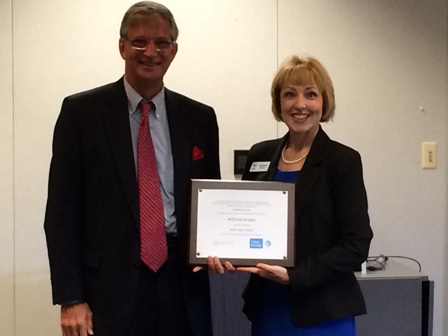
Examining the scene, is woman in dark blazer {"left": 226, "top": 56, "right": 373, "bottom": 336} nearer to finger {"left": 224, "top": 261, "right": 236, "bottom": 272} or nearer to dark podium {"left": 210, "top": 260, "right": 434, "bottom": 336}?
finger {"left": 224, "top": 261, "right": 236, "bottom": 272}

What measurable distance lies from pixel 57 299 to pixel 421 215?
6.61ft

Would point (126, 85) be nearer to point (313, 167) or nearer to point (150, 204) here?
point (150, 204)

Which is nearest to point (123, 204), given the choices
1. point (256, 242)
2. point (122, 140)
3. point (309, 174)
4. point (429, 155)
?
point (122, 140)

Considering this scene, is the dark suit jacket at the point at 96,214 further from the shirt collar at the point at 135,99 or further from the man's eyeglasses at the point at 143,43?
the man's eyeglasses at the point at 143,43

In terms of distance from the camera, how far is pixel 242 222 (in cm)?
166

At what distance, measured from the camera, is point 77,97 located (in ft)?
5.43

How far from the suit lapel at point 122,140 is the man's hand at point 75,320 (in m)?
0.30

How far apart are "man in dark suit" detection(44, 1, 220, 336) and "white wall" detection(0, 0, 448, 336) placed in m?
1.08

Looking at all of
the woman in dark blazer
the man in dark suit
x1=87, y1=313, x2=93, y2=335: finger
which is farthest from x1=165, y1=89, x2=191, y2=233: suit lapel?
x1=87, y1=313, x2=93, y2=335: finger

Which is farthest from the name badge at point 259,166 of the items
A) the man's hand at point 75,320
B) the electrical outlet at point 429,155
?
the electrical outlet at point 429,155

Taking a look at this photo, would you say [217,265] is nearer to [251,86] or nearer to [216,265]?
[216,265]

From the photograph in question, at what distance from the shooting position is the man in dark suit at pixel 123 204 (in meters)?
1.59

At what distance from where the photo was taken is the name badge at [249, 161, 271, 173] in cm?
180

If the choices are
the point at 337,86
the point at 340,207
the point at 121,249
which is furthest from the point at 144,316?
the point at 337,86
